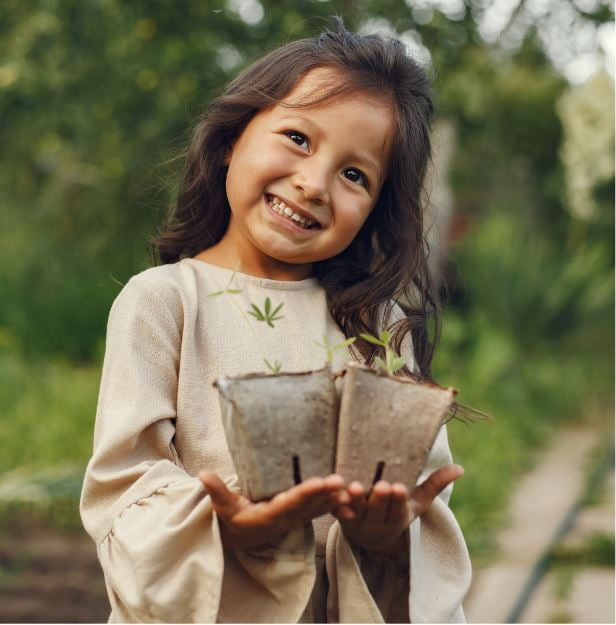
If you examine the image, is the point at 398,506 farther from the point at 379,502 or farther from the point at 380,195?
the point at 380,195

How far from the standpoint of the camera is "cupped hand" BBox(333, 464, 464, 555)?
60.0 inches

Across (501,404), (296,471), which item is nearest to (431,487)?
(296,471)

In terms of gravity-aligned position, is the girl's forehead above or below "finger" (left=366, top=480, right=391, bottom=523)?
above

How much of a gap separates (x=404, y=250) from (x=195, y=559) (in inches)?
34.7

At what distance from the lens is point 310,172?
1874mm

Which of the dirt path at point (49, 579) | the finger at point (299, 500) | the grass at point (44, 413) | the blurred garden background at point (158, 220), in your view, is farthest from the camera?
the grass at point (44, 413)

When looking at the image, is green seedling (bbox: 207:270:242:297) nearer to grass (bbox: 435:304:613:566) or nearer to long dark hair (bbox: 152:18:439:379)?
long dark hair (bbox: 152:18:439:379)

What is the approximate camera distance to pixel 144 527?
1.67 metres

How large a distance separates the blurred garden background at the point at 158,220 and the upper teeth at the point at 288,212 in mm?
643

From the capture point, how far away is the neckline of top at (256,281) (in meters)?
2.02

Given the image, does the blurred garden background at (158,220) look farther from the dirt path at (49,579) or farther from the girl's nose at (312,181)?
the girl's nose at (312,181)

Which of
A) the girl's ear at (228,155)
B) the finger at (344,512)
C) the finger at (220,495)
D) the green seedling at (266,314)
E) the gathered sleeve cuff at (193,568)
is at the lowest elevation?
the gathered sleeve cuff at (193,568)

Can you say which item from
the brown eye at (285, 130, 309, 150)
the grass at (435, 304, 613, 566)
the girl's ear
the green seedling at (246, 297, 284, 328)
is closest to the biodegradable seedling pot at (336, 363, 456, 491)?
the green seedling at (246, 297, 284, 328)

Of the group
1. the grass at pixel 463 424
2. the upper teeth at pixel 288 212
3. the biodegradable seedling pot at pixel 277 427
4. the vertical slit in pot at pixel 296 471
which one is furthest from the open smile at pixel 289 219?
the grass at pixel 463 424
